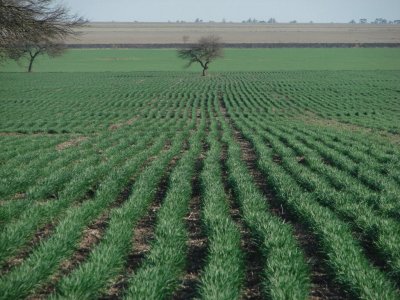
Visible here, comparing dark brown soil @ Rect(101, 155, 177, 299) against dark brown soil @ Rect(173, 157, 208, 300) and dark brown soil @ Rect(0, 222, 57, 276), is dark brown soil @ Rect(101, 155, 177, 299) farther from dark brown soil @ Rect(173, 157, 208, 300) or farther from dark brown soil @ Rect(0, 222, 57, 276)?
dark brown soil @ Rect(0, 222, 57, 276)

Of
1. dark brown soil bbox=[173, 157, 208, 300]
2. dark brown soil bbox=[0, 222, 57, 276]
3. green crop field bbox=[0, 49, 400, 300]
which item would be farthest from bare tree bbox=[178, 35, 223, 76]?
dark brown soil bbox=[0, 222, 57, 276]

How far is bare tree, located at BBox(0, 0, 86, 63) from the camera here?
1361 cm

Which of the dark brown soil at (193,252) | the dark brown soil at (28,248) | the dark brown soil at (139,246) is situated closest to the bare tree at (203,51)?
the dark brown soil at (139,246)

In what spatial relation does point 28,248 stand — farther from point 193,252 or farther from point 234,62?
point 234,62

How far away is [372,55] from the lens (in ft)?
336

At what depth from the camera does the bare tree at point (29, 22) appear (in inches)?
536

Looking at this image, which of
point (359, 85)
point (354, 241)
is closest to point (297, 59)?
point (359, 85)

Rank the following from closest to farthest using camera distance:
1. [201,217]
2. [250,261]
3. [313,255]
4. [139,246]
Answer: [250,261] → [313,255] → [139,246] → [201,217]

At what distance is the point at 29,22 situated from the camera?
45.9ft

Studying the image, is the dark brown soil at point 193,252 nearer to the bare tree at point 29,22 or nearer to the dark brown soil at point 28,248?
the dark brown soil at point 28,248

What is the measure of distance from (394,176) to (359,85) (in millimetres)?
45643

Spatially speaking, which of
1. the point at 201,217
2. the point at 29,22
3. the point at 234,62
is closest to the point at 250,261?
the point at 201,217

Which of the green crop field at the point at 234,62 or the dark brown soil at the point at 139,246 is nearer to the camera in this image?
the dark brown soil at the point at 139,246

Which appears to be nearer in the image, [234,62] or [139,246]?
[139,246]
